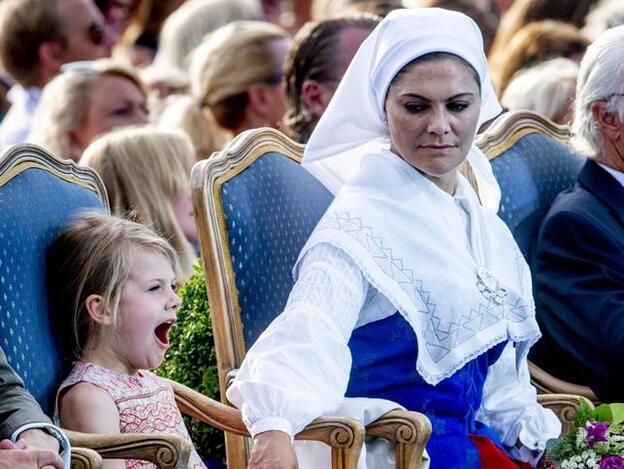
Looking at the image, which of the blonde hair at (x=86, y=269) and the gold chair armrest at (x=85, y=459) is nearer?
the gold chair armrest at (x=85, y=459)

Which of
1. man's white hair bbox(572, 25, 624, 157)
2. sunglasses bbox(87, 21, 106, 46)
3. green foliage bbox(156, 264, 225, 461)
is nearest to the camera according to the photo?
green foliage bbox(156, 264, 225, 461)

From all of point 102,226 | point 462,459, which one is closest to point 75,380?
point 102,226

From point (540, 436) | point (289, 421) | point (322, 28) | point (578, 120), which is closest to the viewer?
point (289, 421)

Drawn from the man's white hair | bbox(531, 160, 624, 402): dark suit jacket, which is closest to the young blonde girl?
bbox(531, 160, 624, 402): dark suit jacket

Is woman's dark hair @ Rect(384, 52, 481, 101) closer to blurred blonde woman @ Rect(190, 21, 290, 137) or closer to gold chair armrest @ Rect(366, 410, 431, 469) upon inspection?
gold chair armrest @ Rect(366, 410, 431, 469)

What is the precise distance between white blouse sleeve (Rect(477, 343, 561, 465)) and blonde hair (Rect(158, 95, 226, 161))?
296 centimetres

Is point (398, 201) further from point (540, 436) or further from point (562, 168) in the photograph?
point (562, 168)

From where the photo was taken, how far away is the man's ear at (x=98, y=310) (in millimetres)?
3732

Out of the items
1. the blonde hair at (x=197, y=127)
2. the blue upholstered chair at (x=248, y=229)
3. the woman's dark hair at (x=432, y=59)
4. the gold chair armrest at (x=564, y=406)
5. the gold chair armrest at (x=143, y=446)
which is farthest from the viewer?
the blonde hair at (x=197, y=127)

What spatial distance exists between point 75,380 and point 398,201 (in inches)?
37.3

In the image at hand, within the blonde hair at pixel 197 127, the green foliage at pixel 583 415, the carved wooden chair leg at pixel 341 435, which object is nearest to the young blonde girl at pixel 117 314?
the carved wooden chair leg at pixel 341 435

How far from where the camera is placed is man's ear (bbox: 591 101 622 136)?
4.63 m

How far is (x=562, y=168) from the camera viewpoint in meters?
4.96

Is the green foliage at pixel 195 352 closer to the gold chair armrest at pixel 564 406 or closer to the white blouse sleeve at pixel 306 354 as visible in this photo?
the white blouse sleeve at pixel 306 354
